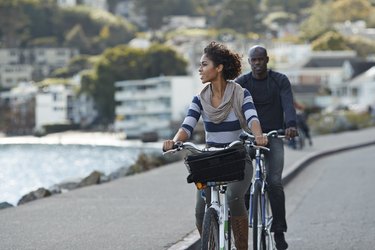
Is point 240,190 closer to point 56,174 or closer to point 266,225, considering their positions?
point 266,225

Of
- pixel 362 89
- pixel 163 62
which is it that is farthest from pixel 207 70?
pixel 163 62

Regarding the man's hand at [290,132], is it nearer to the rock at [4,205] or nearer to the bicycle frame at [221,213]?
the bicycle frame at [221,213]

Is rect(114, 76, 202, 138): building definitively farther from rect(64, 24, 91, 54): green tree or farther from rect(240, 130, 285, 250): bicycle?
rect(240, 130, 285, 250): bicycle

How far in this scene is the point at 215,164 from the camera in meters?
7.55

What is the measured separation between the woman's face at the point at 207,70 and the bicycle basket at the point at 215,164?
0.63 metres

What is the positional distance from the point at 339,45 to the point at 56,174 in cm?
12792

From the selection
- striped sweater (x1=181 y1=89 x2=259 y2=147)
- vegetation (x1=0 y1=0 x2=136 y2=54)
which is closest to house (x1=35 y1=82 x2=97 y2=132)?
vegetation (x1=0 y1=0 x2=136 y2=54)

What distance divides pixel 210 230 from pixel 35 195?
29.4 ft

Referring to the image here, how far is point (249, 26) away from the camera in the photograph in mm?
198750

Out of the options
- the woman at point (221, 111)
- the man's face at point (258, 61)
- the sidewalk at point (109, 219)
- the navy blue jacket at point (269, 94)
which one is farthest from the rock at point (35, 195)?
the woman at point (221, 111)

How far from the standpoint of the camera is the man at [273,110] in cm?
940

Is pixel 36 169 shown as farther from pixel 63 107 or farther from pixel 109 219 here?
pixel 63 107

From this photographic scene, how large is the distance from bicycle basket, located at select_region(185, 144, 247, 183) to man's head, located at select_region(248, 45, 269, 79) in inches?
77.8

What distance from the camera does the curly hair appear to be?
806 centimetres
